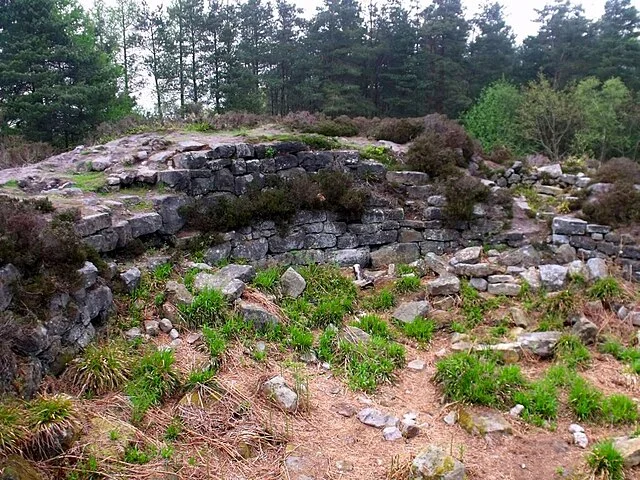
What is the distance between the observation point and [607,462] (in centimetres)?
356

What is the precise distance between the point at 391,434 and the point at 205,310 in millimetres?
2406

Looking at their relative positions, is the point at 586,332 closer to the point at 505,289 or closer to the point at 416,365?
the point at 505,289

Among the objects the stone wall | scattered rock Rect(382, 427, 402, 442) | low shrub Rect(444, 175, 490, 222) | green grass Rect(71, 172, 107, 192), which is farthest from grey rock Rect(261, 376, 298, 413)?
the stone wall

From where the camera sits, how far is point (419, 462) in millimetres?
3506

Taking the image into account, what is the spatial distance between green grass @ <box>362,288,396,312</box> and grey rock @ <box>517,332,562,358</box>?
1.69m

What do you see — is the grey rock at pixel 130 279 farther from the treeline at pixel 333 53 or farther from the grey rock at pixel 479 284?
the treeline at pixel 333 53

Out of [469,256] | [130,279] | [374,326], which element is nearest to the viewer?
[130,279]

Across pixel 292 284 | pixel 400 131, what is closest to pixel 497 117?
pixel 400 131

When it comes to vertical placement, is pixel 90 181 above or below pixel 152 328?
above

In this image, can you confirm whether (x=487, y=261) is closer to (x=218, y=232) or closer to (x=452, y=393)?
(x=452, y=393)

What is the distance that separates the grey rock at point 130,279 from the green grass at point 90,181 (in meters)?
1.97

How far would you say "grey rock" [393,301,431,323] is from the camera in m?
6.11

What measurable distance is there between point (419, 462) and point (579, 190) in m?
6.95

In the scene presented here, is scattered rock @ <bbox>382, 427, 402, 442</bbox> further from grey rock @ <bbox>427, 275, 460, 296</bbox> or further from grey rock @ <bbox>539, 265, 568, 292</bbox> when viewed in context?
grey rock @ <bbox>539, 265, 568, 292</bbox>
